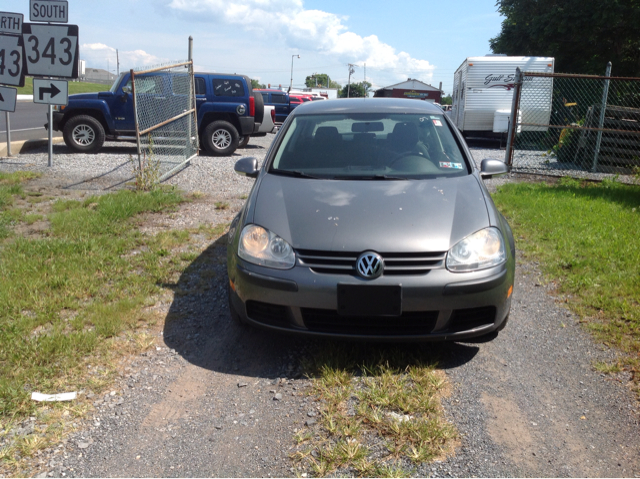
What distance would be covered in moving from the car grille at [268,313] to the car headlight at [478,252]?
0.99 m

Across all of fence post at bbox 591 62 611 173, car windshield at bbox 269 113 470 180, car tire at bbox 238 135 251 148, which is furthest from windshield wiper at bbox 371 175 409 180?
car tire at bbox 238 135 251 148

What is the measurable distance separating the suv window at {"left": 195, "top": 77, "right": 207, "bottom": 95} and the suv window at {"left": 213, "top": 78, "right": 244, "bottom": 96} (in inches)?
8.9

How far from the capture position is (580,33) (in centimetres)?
2794

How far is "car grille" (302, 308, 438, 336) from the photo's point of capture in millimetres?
3182

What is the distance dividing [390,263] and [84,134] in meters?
10.7

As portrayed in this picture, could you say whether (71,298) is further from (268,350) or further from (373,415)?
(373,415)

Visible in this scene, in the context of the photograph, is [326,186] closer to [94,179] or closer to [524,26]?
[94,179]

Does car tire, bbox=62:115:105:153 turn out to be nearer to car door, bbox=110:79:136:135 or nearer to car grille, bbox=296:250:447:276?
car door, bbox=110:79:136:135

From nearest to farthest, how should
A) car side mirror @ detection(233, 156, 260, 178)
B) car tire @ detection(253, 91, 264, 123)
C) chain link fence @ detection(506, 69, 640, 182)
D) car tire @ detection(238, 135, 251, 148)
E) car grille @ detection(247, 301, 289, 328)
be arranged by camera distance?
car grille @ detection(247, 301, 289, 328)
car side mirror @ detection(233, 156, 260, 178)
chain link fence @ detection(506, 69, 640, 182)
car tire @ detection(253, 91, 264, 123)
car tire @ detection(238, 135, 251, 148)

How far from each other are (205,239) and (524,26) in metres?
31.2

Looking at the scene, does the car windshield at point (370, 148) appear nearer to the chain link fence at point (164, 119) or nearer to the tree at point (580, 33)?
the chain link fence at point (164, 119)

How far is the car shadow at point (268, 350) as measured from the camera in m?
3.38

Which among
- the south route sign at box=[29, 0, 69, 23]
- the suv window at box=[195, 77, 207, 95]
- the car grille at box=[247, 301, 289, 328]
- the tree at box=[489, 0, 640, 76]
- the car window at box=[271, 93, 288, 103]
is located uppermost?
the tree at box=[489, 0, 640, 76]

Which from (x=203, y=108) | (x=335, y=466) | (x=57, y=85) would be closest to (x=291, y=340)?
(x=335, y=466)
